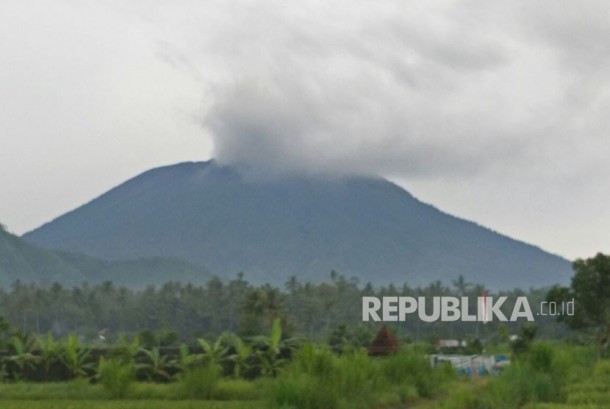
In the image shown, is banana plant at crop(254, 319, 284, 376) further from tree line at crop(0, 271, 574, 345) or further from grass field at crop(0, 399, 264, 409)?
tree line at crop(0, 271, 574, 345)

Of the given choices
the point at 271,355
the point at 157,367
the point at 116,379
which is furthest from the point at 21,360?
the point at 116,379

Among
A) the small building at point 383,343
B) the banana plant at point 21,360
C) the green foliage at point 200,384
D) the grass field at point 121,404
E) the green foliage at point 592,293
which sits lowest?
the grass field at point 121,404

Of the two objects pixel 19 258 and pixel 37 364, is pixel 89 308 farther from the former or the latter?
pixel 19 258

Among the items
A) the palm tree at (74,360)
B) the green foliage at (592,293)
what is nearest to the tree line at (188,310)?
the green foliage at (592,293)

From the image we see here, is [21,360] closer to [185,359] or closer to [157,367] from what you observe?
[157,367]

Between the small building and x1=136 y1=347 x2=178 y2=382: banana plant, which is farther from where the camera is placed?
the small building

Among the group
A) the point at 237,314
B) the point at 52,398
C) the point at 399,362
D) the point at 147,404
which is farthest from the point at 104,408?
the point at 237,314

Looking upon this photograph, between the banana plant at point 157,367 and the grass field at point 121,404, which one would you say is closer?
the grass field at point 121,404

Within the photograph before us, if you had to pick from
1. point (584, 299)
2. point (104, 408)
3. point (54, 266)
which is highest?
point (54, 266)

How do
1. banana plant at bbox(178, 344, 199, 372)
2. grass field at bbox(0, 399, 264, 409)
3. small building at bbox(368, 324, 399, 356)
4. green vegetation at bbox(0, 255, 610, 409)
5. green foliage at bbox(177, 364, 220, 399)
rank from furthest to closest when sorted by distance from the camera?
small building at bbox(368, 324, 399, 356) < banana plant at bbox(178, 344, 199, 372) < green foliage at bbox(177, 364, 220, 399) < grass field at bbox(0, 399, 264, 409) < green vegetation at bbox(0, 255, 610, 409)

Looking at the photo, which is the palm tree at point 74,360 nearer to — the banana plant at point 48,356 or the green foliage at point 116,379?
the banana plant at point 48,356

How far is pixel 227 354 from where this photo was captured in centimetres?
2655

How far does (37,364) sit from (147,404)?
27.6ft

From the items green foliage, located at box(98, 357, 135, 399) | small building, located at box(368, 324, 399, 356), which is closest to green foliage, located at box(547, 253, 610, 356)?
small building, located at box(368, 324, 399, 356)
